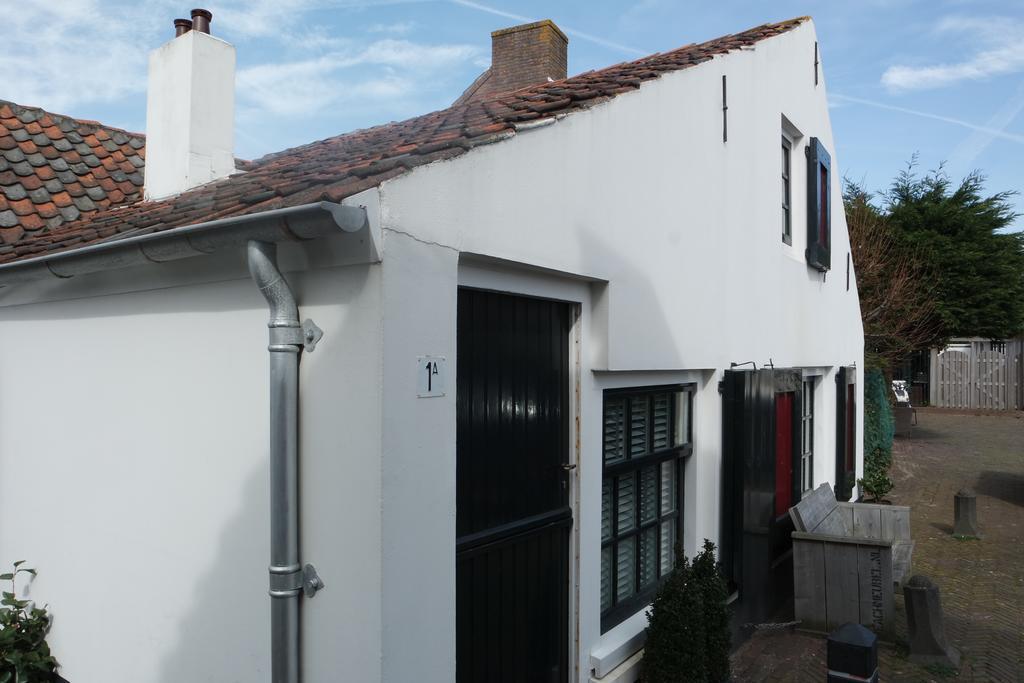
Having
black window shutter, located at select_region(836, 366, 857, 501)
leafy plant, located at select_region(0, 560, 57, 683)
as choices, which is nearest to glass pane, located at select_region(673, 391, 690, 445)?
leafy plant, located at select_region(0, 560, 57, 683)

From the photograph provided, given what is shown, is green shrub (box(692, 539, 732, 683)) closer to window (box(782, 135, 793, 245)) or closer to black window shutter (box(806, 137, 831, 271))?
window (box(782, 135, 793, 245))

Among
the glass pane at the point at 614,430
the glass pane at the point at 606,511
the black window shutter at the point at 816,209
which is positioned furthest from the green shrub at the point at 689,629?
the black window shutter at the point at 816,209

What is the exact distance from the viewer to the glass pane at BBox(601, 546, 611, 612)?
4.48 metres

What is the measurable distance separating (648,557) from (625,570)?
0.34 meters

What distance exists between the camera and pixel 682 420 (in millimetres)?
5379

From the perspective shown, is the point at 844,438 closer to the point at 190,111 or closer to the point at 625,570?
the point at 625,570

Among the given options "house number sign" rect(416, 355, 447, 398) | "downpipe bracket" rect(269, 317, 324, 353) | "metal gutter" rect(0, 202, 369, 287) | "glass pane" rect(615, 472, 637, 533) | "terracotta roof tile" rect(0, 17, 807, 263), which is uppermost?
"terracotta roof tile" rect(0, 17, 807, 263)

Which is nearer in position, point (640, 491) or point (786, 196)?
point (640, 491)

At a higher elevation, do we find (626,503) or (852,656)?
(626,503)

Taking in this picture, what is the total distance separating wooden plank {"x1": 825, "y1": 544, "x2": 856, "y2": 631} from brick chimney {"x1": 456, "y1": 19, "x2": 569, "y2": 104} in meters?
6.32

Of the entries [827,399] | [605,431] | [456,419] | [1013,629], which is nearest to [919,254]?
[827,399]

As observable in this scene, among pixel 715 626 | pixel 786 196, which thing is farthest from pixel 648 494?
pixel 786 196

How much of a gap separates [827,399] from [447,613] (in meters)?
7.49

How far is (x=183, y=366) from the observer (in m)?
3.35
